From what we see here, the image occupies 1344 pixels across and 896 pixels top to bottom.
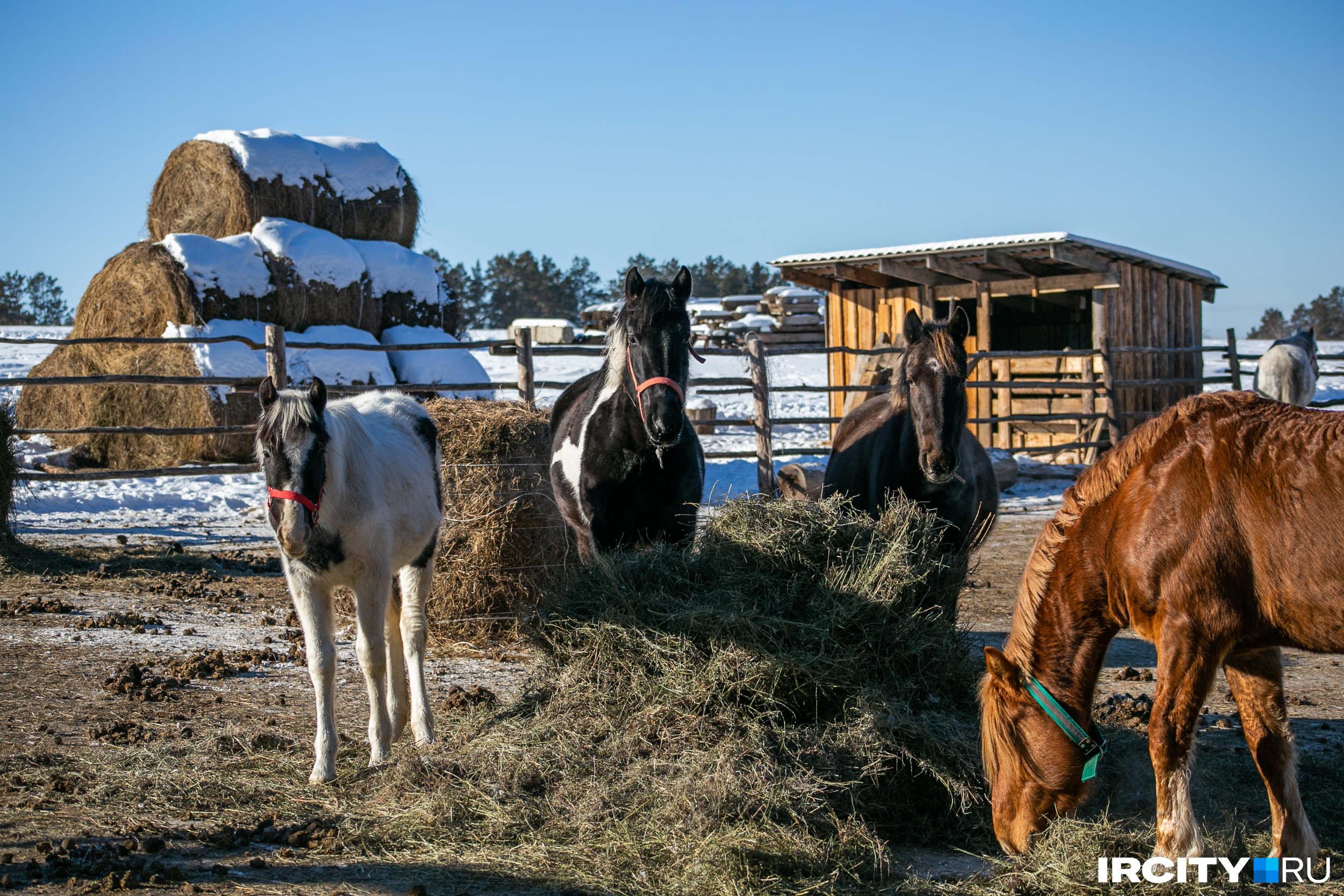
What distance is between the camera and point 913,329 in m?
4.44

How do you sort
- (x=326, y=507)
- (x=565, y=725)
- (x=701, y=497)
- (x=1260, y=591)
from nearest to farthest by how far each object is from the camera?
(x=1260, y=591), (x=565, y=725), (x=326, y=507), (x=701, y=497)

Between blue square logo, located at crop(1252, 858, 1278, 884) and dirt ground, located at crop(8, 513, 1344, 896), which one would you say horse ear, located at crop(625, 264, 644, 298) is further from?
blue square logo, located at crop(1252, 858, 1278, 884)

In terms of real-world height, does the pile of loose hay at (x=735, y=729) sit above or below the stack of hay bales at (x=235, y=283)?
below

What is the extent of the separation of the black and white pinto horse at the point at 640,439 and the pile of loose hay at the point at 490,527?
109 centimetres

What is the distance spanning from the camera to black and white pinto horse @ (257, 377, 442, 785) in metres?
3.49

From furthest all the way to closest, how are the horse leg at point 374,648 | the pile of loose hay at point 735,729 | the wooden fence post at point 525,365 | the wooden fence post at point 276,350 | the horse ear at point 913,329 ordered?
the wooden fence post at point 525,365 → the wooden fence post at point 276,350 → the horse ear at point 913,329 → the horse leg at point 374,648 → the pile of loose hay at point 735,729

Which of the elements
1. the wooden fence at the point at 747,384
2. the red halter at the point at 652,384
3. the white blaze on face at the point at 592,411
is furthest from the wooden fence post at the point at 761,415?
the red halter at the point at 652,384

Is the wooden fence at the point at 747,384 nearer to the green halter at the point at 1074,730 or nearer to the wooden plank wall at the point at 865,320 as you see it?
the wooden plank wall at the point at 865,320

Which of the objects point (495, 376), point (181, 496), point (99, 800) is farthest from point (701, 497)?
point (495, 376)

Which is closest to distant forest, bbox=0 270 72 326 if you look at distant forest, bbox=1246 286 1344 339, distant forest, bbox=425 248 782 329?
distant forest, bbox=425 248 782 329

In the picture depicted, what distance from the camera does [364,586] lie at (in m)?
3.83

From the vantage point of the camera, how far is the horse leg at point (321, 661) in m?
3.60

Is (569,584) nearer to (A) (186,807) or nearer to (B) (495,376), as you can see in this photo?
(A) (186,807)

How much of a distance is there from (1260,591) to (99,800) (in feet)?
12.1
